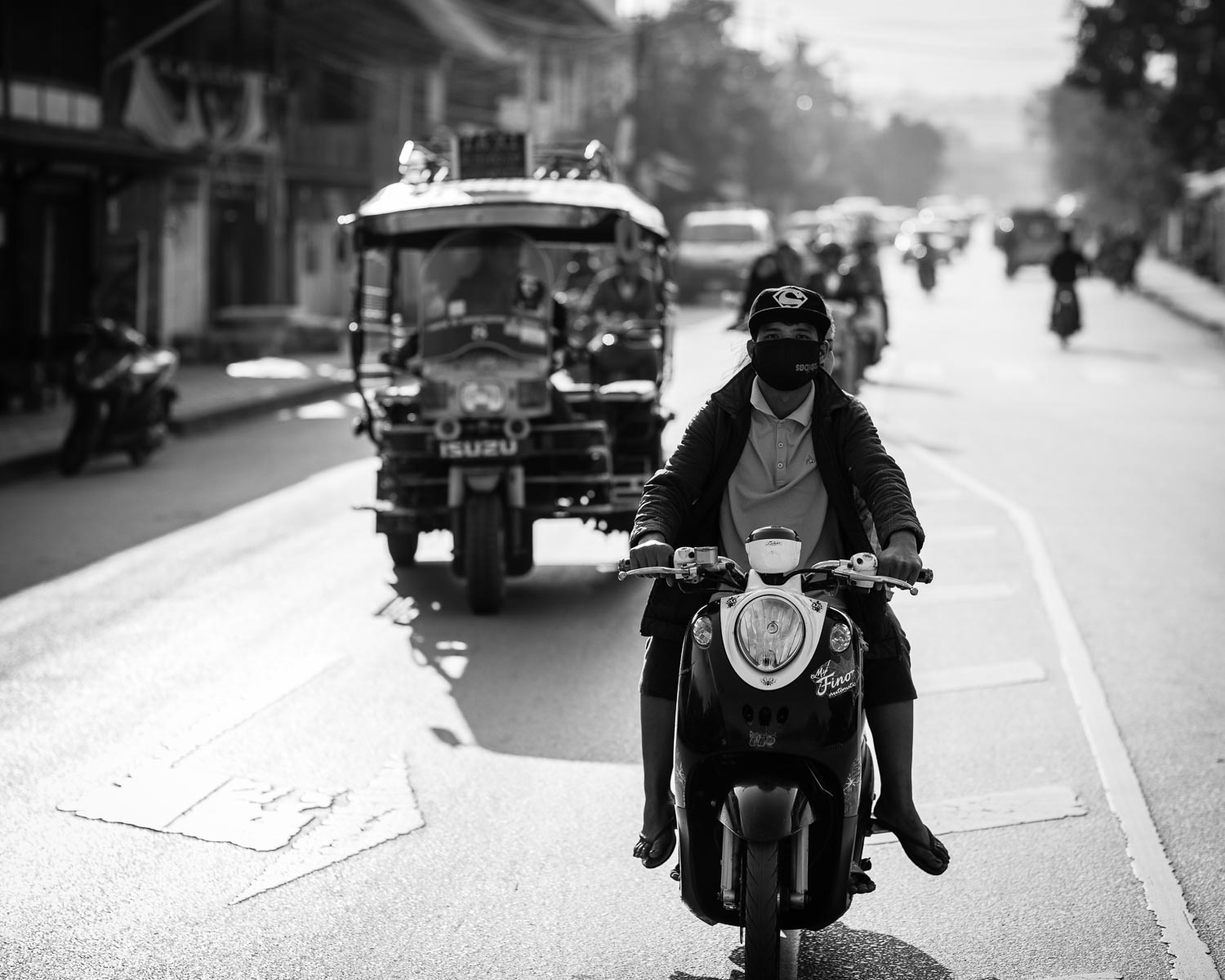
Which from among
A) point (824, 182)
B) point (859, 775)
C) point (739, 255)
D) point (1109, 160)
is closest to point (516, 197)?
point (859, 775)

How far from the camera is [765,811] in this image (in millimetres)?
4477

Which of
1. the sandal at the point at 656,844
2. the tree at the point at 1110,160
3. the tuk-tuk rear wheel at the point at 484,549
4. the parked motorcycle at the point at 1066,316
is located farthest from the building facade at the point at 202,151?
the tree at the point at 1110,160

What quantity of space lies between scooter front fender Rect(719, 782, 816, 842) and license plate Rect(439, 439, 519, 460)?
5.50m

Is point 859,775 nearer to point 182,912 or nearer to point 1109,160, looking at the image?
point 182,912

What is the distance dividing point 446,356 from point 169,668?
2.73 metres

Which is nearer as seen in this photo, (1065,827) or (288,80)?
(1065,827)

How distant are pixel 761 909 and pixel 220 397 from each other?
18.7 metres

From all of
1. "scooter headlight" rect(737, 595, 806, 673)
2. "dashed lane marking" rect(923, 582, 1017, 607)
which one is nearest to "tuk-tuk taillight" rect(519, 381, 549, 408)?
"dashed lane marking" rect(923, 582, 1017, 607)

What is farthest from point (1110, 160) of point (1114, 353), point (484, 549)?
point (484, 549)

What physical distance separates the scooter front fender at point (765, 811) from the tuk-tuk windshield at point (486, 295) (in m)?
6.30

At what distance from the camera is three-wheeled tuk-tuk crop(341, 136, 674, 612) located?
32.8 feet

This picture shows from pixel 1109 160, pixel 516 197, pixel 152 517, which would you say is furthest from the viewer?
pixel 1109 160

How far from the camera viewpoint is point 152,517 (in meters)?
13.5

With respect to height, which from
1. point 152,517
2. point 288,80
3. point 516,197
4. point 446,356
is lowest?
point 152,517
